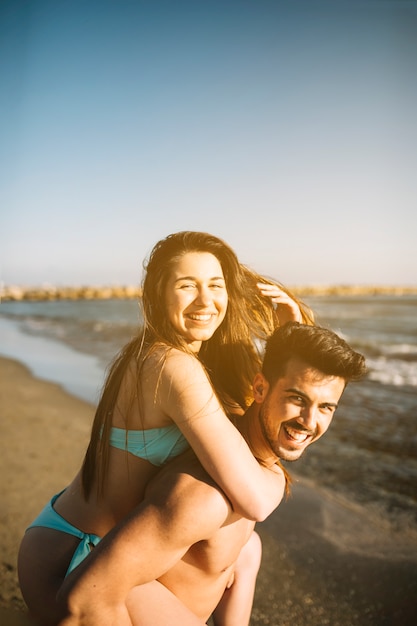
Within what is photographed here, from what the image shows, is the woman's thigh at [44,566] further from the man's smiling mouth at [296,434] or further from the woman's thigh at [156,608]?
the man's smiling mouth at [296,434]

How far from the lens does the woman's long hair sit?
2.39 m

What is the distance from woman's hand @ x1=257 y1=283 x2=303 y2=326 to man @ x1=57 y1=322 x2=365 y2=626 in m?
0.53

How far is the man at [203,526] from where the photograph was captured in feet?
6.50

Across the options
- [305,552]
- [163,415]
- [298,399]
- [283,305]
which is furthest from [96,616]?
[305,552]

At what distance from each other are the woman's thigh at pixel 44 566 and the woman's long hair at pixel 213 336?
250 mm

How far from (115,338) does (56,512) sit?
691 inches

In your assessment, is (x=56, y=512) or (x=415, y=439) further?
(x=415, y=439)

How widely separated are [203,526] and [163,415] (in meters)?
0.51

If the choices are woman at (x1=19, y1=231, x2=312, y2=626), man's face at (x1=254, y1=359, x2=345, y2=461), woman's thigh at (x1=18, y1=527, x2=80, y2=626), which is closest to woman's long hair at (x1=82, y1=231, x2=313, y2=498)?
woman at (x1=19, y1=231, x2=312, y2=626)

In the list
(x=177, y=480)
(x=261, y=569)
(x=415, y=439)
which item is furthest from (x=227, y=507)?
(x=415, y=439)

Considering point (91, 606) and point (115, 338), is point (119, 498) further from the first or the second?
point (115, 338)

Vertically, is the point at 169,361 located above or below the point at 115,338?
above

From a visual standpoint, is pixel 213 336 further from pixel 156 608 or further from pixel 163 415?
pixel 156 608

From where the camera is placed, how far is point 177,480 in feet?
6.86
